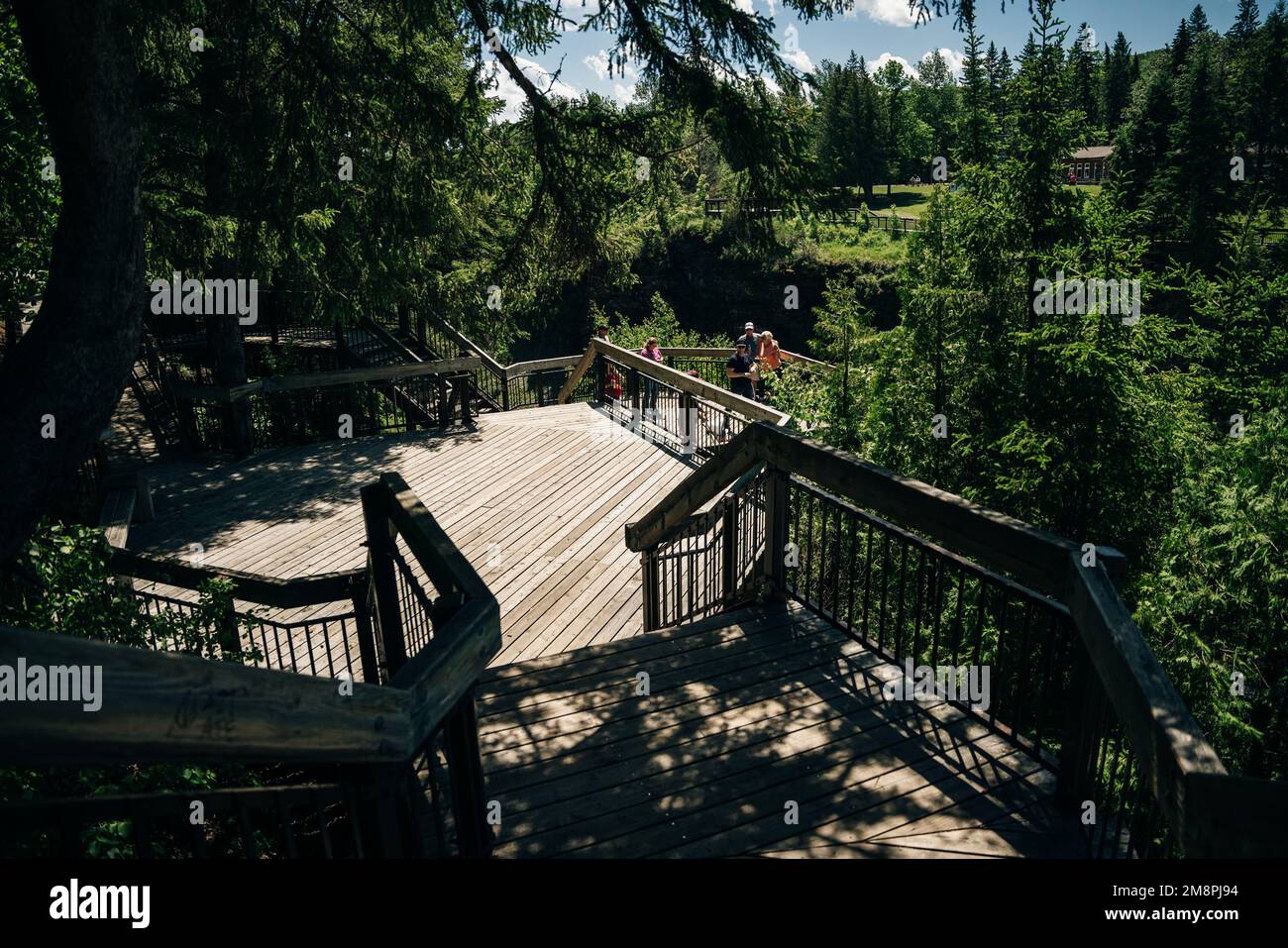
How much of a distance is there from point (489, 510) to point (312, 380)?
15.5ft

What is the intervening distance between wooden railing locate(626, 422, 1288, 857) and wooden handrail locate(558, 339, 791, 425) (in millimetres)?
2464

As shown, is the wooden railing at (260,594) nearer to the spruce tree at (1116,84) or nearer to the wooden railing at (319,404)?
the wooden railing at (319,404)

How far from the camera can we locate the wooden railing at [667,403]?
444 inches

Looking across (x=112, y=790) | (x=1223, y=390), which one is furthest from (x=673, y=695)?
(x=1223, y=390)

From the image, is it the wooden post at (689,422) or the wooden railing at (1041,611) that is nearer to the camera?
the wooden railing at (1041,611)

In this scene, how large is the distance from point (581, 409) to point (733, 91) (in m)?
9.02

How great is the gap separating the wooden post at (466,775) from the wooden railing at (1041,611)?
2015mm

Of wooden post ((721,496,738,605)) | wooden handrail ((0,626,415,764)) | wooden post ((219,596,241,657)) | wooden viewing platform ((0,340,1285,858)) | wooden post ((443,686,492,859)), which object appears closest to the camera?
wooden handrail ((0,626,415,764))

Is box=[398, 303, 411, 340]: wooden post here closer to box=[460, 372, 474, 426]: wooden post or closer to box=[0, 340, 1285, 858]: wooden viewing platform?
box=[460, 372, 474, 426]: wooden post

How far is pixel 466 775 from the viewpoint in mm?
2814

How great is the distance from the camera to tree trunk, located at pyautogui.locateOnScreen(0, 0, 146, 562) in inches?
149

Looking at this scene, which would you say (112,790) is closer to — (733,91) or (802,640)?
(802,640)

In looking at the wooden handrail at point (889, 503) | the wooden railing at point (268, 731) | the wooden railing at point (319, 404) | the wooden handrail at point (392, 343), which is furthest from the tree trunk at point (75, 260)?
the wooden handrail at point (392, 343)

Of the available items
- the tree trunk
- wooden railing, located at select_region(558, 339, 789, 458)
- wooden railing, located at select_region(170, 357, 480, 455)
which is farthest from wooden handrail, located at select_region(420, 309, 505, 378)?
the tree trunk
